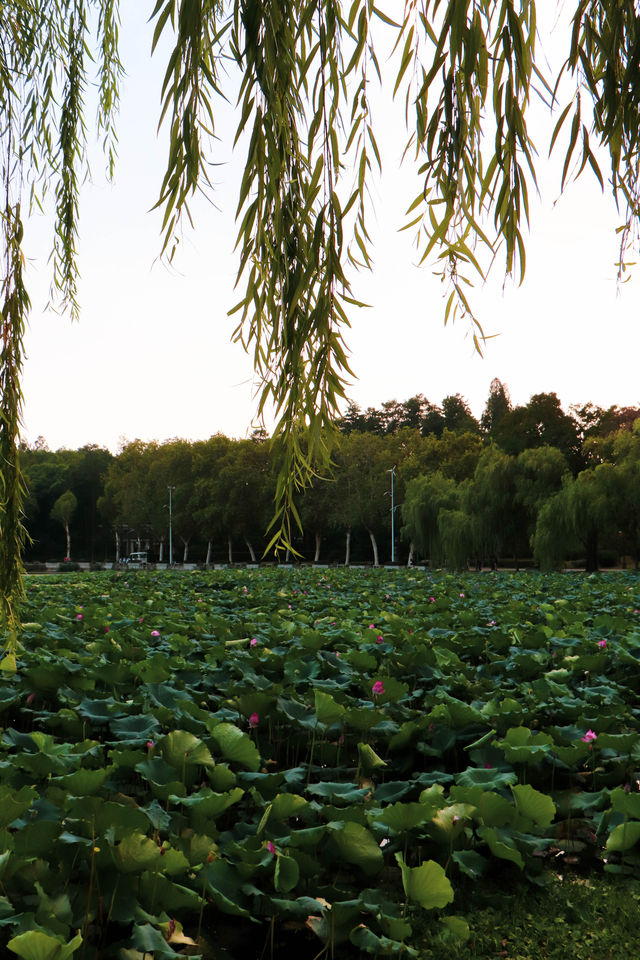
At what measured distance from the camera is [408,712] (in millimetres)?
3424

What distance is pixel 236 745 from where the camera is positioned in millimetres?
2477

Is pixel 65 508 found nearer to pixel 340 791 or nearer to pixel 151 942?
pixel 340 791

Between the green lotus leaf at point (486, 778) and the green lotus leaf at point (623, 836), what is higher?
the green lotus leaf at point (486, 778)

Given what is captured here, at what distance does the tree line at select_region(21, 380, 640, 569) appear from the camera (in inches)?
894

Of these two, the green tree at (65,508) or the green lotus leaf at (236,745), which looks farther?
the green tree at (65,508)

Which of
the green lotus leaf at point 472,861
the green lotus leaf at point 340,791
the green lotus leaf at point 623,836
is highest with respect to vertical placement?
the green lotus leaf at point 340,791

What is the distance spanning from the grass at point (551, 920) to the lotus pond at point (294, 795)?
0.18ft

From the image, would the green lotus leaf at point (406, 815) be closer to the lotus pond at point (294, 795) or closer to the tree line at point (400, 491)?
the lotus pond at point (294, 795)

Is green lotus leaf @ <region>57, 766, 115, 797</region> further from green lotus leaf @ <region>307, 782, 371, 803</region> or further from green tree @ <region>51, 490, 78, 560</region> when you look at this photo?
green tree @ <region>51, 490, 78, 560</region>

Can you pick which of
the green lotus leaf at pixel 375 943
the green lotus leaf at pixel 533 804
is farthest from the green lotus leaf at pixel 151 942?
the green lotus leaf at pixel 533 804

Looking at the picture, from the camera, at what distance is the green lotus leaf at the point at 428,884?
1.78 m

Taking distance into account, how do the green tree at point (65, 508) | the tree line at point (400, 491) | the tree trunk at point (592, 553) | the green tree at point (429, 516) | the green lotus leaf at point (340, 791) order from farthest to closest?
the green tree at point (65, 508), the green tree at point (429, 516), the tree trunk at point (592, 553), the tree line at point (400, 491), the green lotus leaf at point (340, 791)

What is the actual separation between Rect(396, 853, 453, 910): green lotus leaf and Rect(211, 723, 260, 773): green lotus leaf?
78 cm

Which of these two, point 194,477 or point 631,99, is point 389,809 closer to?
point 631,99
